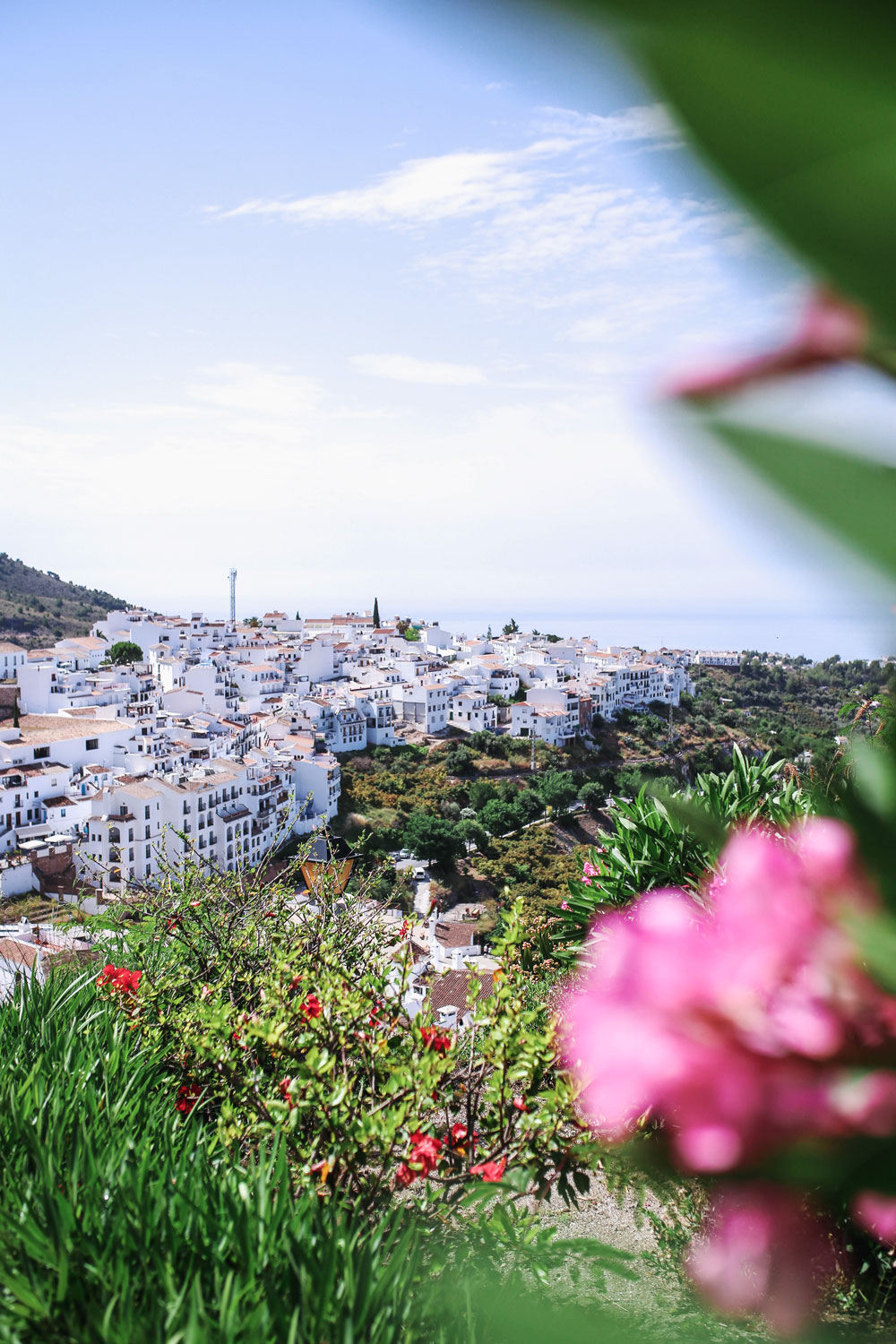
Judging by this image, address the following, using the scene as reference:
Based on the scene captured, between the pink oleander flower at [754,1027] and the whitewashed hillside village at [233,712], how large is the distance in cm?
1389

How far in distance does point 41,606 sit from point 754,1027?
59292 millimetres

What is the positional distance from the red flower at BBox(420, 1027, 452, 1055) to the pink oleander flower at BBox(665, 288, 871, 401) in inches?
99.5

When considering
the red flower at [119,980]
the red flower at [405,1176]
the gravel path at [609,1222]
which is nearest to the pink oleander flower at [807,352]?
the red flower at [405,1176]

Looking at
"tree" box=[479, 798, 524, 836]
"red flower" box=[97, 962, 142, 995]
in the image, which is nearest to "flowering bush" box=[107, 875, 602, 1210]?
"red flower" box=[97, 962, 142, 995]

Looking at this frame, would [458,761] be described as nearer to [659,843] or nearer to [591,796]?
[591,796]

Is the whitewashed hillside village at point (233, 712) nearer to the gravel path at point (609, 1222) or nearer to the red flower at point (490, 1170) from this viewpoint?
the gravel path at point (609, 1222)

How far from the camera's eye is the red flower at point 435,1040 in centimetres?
251

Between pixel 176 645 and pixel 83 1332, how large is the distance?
145ft

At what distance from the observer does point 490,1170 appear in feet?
7.31

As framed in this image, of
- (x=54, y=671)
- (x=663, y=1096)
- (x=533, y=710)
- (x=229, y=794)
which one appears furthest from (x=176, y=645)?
(x=663, y=1096)

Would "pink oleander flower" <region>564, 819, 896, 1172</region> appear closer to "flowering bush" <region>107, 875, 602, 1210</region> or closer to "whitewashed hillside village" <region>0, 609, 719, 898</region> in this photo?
"flowering bush" <region>107, 875, 602, 1210</region>

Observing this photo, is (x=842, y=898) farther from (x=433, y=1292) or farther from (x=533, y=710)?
(x=533, y=710)

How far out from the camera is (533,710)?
35.1 m

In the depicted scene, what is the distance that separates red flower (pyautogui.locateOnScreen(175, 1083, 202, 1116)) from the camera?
9.95 feet
